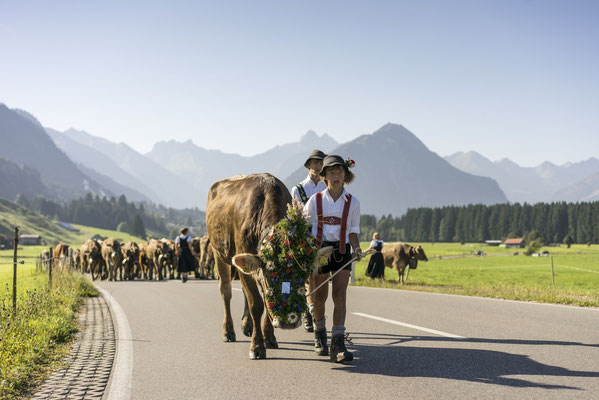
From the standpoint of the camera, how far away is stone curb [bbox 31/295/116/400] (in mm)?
5480

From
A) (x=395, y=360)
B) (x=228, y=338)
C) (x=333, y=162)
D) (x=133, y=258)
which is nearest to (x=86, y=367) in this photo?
(x=228, y=338)

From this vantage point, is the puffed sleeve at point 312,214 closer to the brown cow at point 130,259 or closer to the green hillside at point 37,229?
the brown cow at point 130,259

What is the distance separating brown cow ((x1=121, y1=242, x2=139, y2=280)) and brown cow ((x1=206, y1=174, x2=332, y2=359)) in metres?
25.0

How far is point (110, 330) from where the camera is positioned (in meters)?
9.69

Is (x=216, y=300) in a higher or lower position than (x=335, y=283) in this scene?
lower

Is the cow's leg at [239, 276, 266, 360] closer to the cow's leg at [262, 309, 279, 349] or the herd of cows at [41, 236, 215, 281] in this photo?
the cow's leg at [262, 309, 279, 349]

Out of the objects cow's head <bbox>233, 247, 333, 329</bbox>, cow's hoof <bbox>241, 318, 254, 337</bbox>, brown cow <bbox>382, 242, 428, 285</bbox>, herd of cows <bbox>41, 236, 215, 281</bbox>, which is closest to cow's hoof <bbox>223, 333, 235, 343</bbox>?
cow's hoof <bbox>241, 318, 254, 337</bbox>

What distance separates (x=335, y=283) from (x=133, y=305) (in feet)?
29.0

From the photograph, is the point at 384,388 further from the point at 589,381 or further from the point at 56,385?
the point at 56,385

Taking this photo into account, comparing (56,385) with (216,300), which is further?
(216,300)

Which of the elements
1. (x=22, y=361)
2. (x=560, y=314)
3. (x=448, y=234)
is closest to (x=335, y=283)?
(x=22, y=361)

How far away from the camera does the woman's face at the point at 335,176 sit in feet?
22.9

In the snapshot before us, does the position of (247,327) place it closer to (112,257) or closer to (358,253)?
(358,253)

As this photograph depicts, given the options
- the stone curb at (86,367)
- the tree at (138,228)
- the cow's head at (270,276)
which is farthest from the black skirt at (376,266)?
the tree at (138,228)
